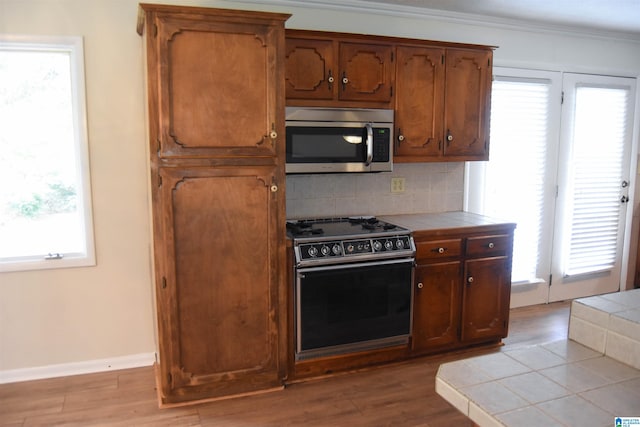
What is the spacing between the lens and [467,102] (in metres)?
3.60

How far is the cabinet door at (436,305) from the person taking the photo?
332 cm

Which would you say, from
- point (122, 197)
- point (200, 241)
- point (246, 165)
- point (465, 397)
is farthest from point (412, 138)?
point (465, 397)

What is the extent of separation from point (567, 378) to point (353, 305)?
73.2 inches

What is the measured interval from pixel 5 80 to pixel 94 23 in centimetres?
62

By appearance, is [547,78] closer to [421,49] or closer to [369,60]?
[421,49]

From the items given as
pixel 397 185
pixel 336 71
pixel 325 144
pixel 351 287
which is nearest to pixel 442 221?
pixel 397 185

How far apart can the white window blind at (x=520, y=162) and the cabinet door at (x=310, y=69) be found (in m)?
1.62

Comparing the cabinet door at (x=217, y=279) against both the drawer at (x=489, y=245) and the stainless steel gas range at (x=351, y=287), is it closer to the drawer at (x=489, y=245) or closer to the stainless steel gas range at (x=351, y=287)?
the stainless steel gas range at (x=351, y=287)

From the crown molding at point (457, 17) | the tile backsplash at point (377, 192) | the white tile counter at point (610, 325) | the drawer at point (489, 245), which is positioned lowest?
the drawer at point (489, 245)

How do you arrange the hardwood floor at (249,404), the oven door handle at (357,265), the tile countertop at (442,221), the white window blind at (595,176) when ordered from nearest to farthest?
the hardwood floor at (249,404) → the oven door handle at (357,265) → the tile countertop at (442,221) → the white window blind at (595,176)

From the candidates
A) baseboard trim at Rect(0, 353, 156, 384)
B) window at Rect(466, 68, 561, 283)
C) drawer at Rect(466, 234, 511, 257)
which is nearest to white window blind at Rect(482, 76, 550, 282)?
window at Rect(466, 68, 561, 283)

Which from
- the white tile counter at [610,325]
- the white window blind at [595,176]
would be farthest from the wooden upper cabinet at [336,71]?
the white window blind at [595,176]

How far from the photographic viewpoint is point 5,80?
2957mm

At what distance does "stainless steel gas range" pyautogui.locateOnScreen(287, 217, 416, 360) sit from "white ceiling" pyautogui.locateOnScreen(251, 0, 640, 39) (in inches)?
63.9
